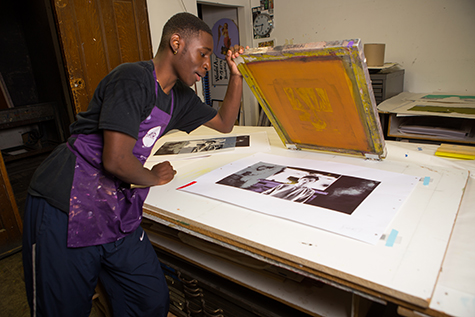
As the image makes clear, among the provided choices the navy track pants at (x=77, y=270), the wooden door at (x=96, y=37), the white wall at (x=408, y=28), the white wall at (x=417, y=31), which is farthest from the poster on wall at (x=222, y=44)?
the navy track pants at (x=77, y=270)

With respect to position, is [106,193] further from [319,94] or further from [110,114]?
[319,94]

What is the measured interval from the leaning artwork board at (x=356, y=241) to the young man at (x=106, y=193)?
148 millimetres

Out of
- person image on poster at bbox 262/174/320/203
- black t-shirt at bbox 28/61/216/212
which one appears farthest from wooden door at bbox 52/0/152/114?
person image on poster at bbox 262/174/320/203

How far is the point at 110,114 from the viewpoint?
0.83m

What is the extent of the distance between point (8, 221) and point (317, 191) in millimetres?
2185

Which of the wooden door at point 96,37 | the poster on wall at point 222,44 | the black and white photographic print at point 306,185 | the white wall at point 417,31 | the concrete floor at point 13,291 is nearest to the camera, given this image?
the black and white photographic print at point 306,185

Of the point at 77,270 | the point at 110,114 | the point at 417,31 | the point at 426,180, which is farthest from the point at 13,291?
the point at 417,31

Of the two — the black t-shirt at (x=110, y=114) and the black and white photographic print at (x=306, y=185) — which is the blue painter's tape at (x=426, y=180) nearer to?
the black and white photographic print at (x=306, y=185)

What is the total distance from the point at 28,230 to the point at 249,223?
697 millimetres

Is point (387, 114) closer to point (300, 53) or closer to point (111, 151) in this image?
point (300, 53)

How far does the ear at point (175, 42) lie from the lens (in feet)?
3.17

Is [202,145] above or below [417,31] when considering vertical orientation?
below

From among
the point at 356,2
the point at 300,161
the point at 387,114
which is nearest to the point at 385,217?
the point at 300,161

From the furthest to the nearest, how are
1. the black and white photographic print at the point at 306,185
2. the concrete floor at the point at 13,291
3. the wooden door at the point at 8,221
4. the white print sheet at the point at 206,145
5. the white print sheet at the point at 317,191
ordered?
the wooden door at the point at 8,221 < the concrete floor at the point at 13,291 < the white print sheet at the point at 206,145 < the black and white photographic print at the point at 306,185 < the white print sheet at the point at 317,191
